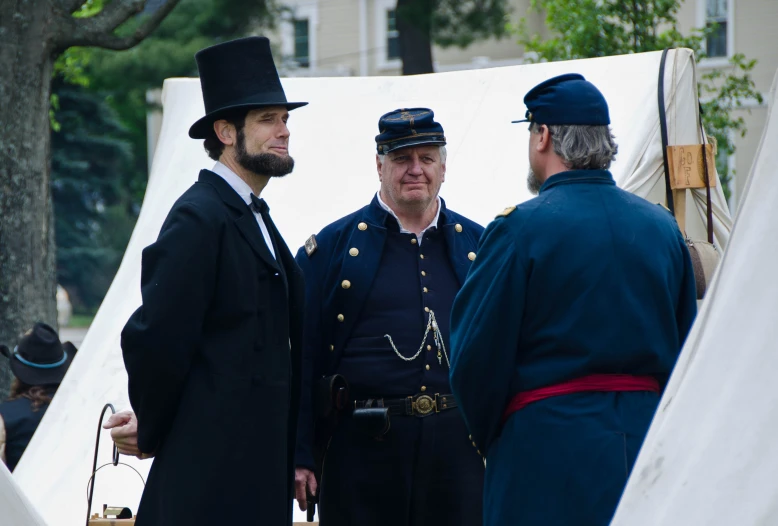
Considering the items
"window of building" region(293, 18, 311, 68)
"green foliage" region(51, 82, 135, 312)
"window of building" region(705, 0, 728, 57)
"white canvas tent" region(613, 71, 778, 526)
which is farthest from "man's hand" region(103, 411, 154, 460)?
"window of building" region(293, 18, 311, 68)

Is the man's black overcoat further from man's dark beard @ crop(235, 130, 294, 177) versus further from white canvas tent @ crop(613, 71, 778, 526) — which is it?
white canvas tent @ crop(613, 71, 778, 526)

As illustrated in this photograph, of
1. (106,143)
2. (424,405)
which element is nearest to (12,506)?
(424,405)

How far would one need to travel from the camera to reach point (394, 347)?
3754 millimetres

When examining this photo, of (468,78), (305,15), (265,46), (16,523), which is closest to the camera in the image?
(16,523)

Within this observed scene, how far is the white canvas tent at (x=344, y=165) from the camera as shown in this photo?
491 cm

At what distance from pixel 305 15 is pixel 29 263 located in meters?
21.5

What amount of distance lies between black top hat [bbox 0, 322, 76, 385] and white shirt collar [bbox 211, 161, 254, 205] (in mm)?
2899

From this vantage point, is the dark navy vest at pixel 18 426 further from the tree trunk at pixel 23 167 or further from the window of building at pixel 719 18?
the window of building at pixel 719 18

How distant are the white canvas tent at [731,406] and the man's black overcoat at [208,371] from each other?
53.5 inches

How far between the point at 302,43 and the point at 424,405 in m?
25.3

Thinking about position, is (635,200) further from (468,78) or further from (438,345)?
(468,78)

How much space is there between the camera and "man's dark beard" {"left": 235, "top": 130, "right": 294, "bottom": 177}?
3.12 m

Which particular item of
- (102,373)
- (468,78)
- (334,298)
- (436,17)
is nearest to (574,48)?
(436,17)

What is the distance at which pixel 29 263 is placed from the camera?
7.15 m
